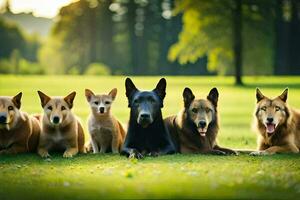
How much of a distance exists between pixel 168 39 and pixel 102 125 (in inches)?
388

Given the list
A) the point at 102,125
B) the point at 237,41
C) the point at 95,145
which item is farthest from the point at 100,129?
the point at 237,41

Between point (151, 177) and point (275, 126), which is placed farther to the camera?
point (275, 126)

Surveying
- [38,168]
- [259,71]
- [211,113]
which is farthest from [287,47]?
[38,168]

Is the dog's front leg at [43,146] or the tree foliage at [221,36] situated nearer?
the dog's front leg at [43,146]

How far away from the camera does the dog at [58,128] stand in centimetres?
661

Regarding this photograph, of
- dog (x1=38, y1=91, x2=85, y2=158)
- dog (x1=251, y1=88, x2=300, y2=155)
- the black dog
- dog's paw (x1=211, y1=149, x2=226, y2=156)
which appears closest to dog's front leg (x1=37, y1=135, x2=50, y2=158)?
dog (x1=38, y1=91, x2=85, y2=158)

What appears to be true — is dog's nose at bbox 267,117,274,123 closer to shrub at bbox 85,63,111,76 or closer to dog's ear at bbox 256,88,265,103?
dog's ear at bbox 256,88,265,103

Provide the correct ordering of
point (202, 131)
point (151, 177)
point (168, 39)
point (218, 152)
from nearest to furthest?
point (151, 177) → point (202, 131) → point (218, 152) → point (168, 39)

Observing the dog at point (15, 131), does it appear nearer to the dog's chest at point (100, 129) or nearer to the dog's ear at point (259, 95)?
the dog's chest at point (100, 129)

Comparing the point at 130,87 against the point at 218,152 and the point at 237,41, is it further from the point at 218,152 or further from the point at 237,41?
the point at 237,41

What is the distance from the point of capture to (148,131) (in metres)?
6.56

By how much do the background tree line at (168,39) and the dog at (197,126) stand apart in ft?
18.6

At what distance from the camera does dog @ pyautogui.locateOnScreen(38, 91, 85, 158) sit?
260 inches

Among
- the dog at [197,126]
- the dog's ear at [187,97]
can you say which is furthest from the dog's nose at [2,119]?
the dog's ear at [187,97]
